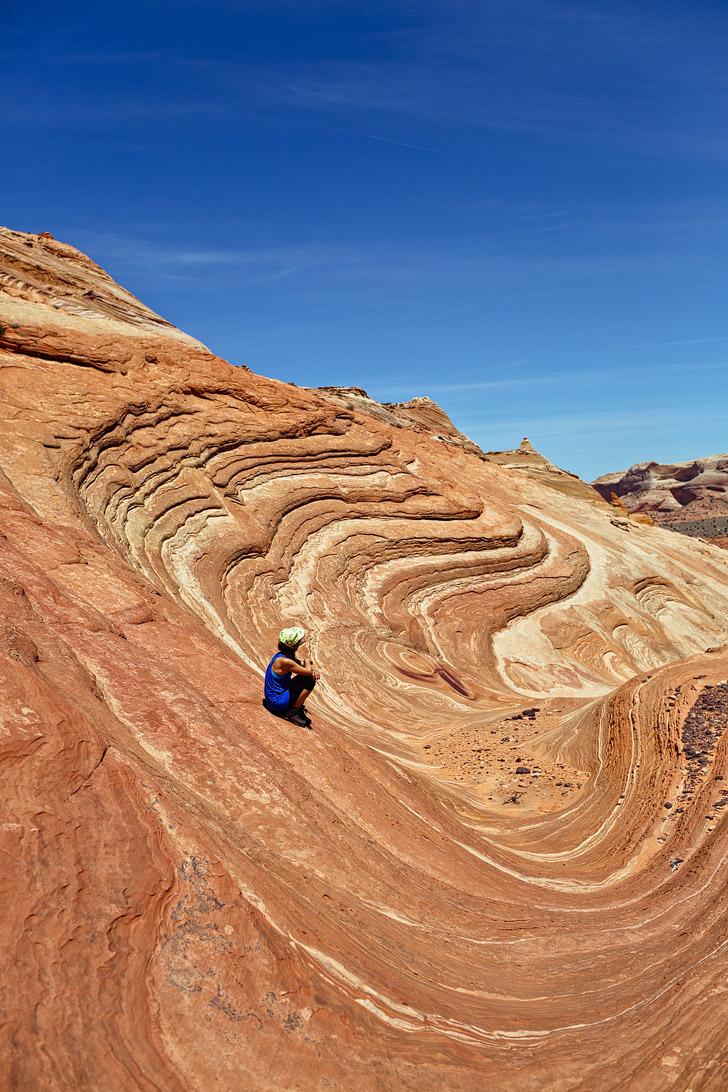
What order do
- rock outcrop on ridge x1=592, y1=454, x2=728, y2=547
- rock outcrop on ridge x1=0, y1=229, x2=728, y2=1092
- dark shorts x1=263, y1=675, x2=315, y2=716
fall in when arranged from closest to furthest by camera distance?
rock outcrop on ridge x1=0, y1=229, x2=728, y2=1092
dark shorts x1=263, y1=675, x2=315, y2=716
rock outcrop on ridge x1=592, y1=454, x2=728, y2=547

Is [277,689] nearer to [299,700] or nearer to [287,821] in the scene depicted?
[299,700]

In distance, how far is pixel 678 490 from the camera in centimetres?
11700

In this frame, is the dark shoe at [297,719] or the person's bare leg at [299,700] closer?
the dark shoe at [297,719]

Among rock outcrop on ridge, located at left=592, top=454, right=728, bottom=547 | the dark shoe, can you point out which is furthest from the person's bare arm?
rock outcrop on ridge, located at left=592, top=454, right=728, bottom=547

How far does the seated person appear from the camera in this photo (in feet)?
26.3

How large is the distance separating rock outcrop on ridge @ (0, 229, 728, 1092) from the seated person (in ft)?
0.92

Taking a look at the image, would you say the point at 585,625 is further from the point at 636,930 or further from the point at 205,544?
the point at 636,930

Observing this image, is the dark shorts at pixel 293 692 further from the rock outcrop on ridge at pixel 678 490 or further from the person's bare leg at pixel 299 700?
the rock outcrop on ridge at pixel 678 490

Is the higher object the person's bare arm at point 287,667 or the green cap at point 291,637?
the green cap at point 291,637

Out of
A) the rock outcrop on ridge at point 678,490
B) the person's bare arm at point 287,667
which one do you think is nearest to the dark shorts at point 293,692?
the person's bare arm at point 287,667

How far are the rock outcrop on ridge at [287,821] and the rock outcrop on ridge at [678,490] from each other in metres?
87.6

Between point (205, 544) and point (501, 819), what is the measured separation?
1034cm

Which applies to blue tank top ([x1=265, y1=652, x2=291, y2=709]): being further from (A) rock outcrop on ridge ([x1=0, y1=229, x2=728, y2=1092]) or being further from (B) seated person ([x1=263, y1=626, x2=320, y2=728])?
(A) rock outcrop on ridge ([x1=0, y1=229, x2=728, y2=1092])

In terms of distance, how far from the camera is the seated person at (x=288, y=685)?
803cm
